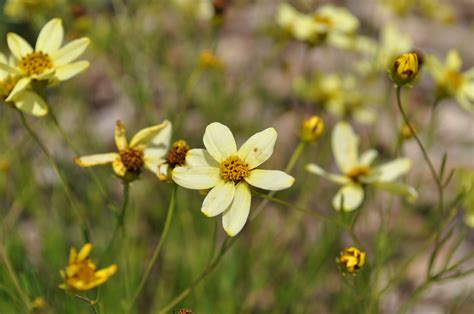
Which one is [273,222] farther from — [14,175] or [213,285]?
[14,175]

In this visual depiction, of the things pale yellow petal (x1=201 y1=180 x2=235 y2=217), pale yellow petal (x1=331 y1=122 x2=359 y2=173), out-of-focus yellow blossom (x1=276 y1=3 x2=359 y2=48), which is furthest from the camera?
out-of-focus yellow blossom (x1=276 y1=3 x2=359 y2=48)

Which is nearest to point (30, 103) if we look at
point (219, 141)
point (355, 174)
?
point (219, 141)

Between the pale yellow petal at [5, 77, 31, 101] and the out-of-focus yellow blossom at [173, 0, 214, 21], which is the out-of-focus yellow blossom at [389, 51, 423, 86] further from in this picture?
the out-of-focus yellow blossom at [173, 0, 214, 21]

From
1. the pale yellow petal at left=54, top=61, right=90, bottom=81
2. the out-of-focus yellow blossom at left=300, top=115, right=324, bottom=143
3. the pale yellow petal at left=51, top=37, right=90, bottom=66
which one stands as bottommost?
the out-of-focus yellow blossom at left=300, top=115, right=324, bottom=143

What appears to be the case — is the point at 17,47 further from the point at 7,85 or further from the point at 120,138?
the point at 120,138

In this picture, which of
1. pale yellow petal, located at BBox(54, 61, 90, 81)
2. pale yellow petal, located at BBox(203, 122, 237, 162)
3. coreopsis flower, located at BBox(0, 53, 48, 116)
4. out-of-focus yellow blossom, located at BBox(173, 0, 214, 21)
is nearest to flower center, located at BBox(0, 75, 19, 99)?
coreopsis flower, located at BBox(0, 53, 48, 116)

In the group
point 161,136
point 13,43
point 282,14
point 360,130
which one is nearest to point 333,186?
point 360,130
